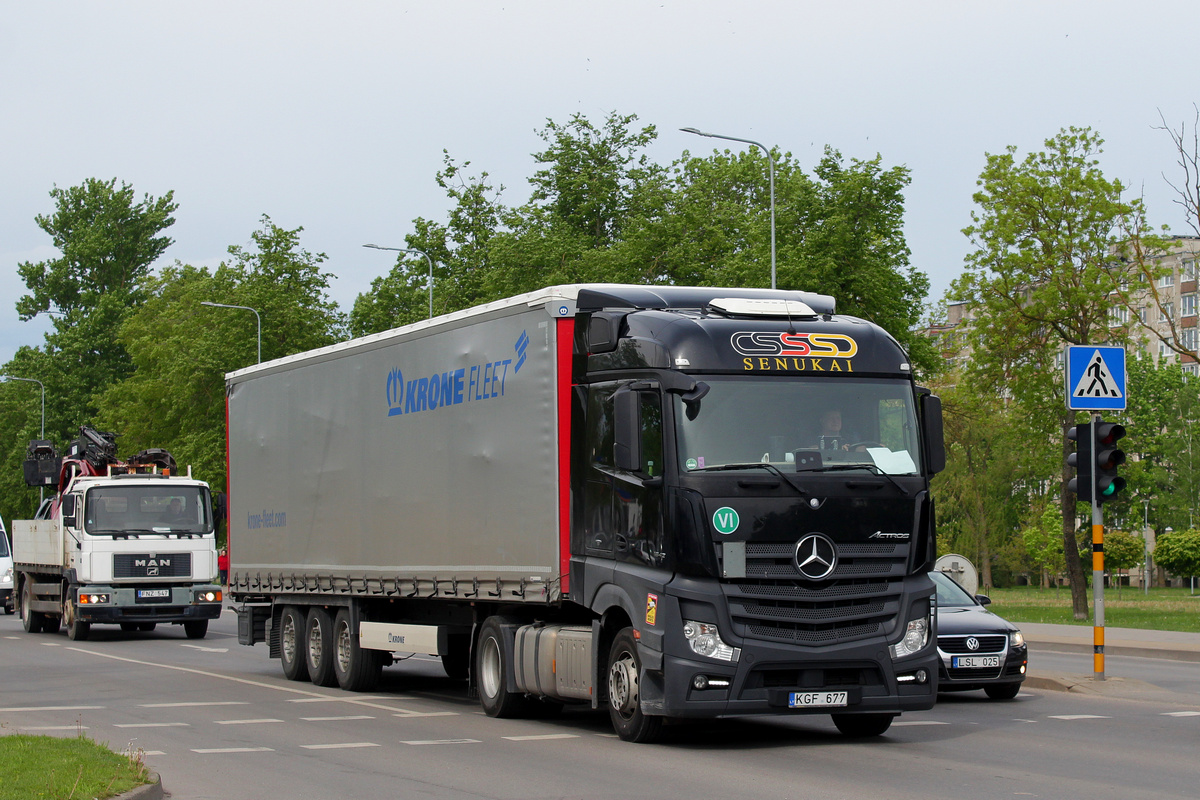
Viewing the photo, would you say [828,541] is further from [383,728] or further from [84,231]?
[84,231]

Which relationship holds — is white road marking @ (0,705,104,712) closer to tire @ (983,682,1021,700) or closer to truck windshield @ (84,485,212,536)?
tire @ (983,682,1021,700)

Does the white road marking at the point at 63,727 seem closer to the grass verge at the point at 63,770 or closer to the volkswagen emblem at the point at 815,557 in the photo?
the grass verge at the point at 63,770

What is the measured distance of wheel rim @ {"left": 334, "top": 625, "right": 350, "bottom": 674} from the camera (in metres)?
17.3

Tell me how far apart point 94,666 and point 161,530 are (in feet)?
22.4

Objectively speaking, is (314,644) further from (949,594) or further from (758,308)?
(758,308)

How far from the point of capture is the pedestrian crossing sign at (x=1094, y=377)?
17384 millimetres

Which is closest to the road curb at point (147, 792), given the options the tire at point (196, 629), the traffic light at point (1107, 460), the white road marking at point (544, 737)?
the white road marking at point (544, 737)

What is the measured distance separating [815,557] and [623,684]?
182cm

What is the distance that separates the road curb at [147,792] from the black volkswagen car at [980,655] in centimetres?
835

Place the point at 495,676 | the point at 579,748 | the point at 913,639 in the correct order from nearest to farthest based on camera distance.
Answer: the point at 579,748
the point at 913,639
the point at 495,676

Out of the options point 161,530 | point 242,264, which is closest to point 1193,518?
point 242,264

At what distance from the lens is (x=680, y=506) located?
11461mm

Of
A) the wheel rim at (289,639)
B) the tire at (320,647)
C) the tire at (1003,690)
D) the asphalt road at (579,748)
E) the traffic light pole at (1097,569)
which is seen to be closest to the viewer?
the asphalt road at (579,748)

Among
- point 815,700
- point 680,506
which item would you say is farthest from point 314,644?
point 815,700
